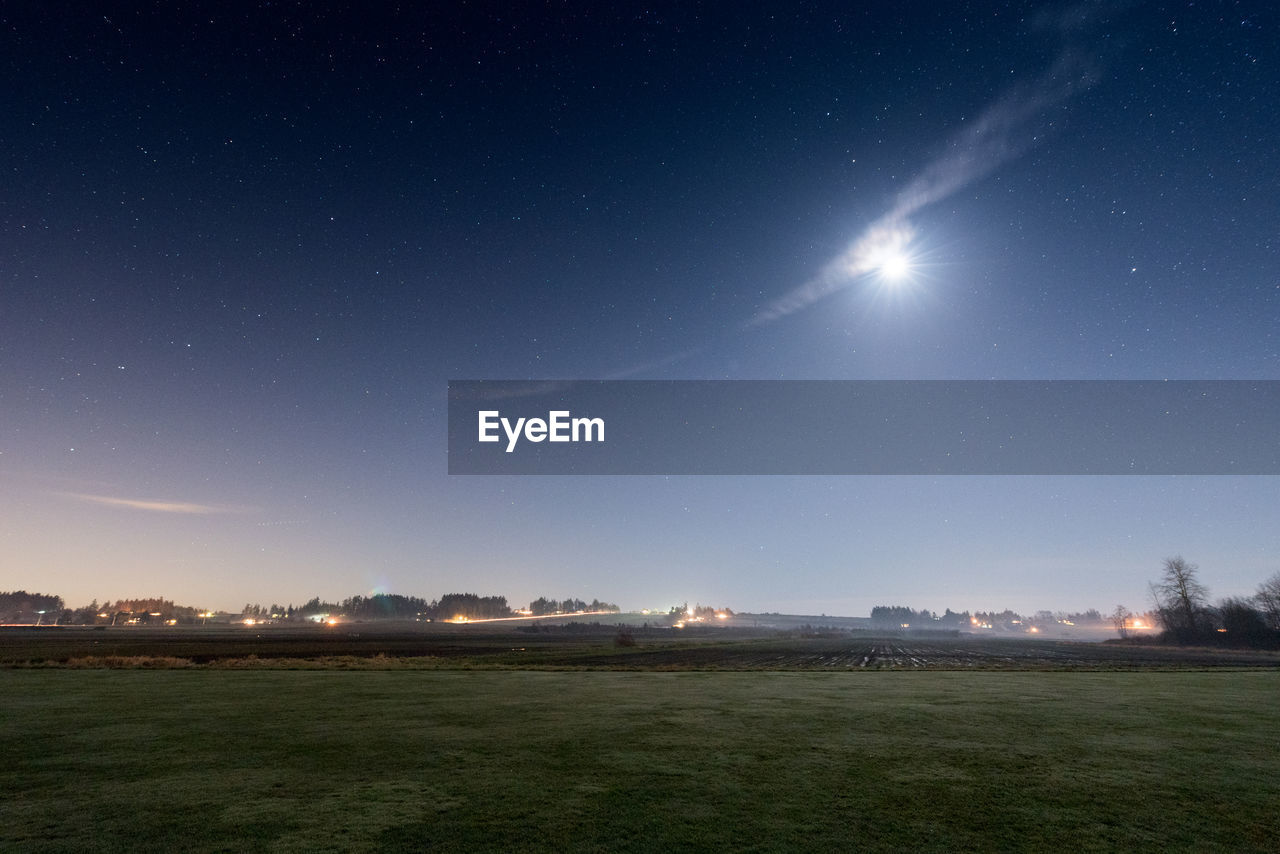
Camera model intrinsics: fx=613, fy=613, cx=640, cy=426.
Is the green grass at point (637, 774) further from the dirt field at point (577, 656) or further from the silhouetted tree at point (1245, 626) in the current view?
the silhouetted tree at point (1245, 626)

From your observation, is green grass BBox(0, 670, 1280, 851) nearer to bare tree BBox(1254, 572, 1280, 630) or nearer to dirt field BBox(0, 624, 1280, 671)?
dirt field BBox(0, 624, 1280, 671)

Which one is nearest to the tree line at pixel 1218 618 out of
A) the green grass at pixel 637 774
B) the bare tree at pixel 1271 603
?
the bare tree at pixel 1271 603

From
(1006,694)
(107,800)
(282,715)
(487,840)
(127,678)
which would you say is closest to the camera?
(487,840)

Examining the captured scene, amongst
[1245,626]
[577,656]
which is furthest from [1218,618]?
[577,656]

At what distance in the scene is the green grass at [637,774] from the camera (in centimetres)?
725

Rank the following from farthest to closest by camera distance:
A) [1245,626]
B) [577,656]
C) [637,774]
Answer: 1. [1245,626]
2. [577,656]
3. [637,774]

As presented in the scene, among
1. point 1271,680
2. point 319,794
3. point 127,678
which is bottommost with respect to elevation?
point 1271,680

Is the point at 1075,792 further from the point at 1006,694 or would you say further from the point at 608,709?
the point at 1006,694

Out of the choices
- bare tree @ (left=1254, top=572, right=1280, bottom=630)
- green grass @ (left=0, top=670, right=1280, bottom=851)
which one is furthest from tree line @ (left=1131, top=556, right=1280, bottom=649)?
green grass @ (left=0, top=670, right=1280, bottom=851)

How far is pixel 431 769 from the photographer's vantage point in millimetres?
10250

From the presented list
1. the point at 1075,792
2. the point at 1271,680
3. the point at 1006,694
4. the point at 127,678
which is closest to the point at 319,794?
the point at 1075,792

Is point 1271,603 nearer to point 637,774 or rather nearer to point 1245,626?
point 1245,626

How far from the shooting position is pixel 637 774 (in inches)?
388

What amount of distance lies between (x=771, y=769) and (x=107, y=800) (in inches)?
380
